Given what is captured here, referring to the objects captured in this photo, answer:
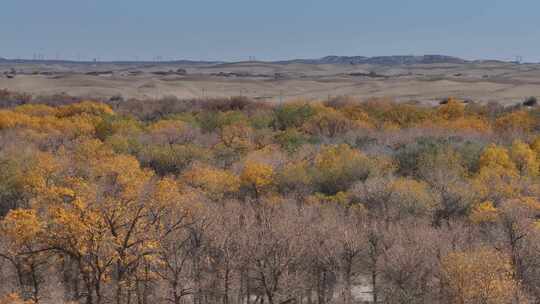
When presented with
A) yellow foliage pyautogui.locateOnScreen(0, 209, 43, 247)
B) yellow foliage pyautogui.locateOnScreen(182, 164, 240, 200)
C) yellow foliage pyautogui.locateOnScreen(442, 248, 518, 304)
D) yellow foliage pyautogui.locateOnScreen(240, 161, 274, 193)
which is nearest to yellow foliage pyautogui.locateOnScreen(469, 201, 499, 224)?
yellow foliage pyautogui.locateOnScreen(442, 248, 518, 304)

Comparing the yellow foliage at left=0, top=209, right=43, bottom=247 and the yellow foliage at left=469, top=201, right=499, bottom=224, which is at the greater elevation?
the yellow foliage at left=0, top=209, right=43, bottom=247

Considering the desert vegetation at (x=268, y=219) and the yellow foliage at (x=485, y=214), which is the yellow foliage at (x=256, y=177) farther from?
the yellow foliage at (x=485, y=214)

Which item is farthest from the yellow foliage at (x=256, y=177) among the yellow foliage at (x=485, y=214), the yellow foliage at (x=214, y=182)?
the yellow foliage at (x=485, y=214)

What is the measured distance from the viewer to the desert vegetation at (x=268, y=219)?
28.4 metres

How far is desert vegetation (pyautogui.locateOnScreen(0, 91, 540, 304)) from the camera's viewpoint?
2844 cm

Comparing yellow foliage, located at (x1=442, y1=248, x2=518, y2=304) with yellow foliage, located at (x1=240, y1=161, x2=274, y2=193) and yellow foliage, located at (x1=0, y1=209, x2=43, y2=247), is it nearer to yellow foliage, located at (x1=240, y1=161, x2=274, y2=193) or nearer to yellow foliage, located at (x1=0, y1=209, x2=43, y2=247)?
yellow foliage, located at (x1=0, y1=209, x2=43, y2=247)

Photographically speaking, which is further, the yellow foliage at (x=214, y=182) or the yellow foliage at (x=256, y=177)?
the yellow foliage at (x=256, y=177)

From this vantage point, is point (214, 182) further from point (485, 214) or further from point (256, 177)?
point (485, 214)

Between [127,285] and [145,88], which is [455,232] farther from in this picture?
[145,88]

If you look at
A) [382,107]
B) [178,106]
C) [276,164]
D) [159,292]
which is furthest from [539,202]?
[178,106]

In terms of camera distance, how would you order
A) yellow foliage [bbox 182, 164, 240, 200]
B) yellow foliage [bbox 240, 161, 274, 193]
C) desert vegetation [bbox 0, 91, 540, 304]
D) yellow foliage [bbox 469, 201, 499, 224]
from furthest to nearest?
yellow foliage [bbox 240, 161, 274, 193] → yellow foliage [bbox 182, 164, 240, 200] → yellow foliage [bbox 469, 201, 499, 224] → desert vegetation [bbox 0, 91, 540, 304]

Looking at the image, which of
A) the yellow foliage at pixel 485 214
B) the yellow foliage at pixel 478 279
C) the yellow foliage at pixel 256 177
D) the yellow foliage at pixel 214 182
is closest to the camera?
the yellow foliage at pixel 478 279

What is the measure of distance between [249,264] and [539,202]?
76.8ft

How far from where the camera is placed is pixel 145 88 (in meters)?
156
